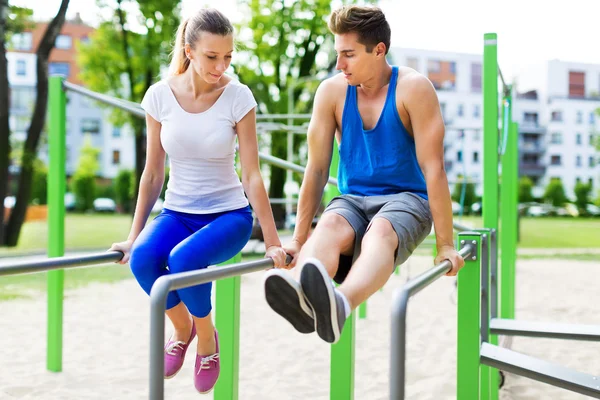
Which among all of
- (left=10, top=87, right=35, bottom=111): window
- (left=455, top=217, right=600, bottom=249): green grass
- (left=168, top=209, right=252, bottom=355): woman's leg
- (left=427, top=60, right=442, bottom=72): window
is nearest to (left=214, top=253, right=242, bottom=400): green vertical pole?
(left=168, top=209, right=252, bottom=355): woman's leg

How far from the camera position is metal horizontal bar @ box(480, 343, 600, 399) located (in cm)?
219

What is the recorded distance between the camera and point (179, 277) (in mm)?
1365

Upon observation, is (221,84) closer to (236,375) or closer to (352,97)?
(352,97)

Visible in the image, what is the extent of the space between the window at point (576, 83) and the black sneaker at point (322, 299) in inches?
2259

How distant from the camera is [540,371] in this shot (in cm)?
223

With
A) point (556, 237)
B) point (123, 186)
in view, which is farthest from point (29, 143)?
point (123, 186)

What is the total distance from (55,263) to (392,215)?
95 centimetres

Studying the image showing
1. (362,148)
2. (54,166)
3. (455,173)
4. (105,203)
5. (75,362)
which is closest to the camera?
(362,148)

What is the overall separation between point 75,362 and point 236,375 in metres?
1.83

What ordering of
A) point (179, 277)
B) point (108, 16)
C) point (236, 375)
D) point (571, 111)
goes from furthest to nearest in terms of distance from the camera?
point (571, 111), point (108, 16), point (236, 375), point (179, 277)

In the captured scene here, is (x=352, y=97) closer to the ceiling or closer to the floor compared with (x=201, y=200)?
closer to the ceiling

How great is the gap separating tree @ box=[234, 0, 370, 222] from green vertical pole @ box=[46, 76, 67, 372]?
12.6 m

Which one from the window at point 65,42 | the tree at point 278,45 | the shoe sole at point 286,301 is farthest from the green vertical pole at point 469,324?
the window at point 65,42

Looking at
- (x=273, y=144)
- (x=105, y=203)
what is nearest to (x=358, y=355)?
(x=273, y=144)
